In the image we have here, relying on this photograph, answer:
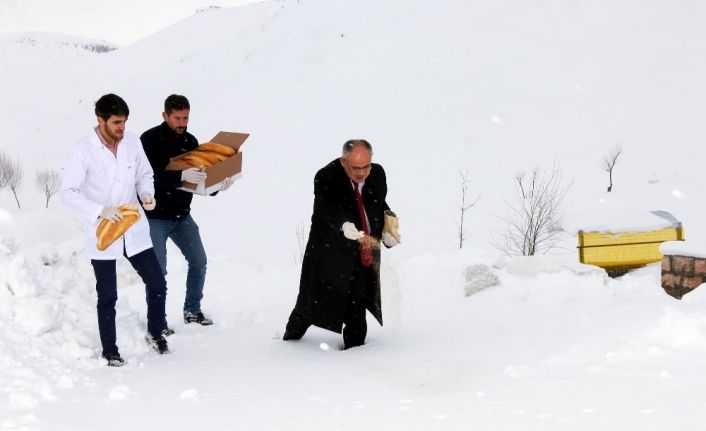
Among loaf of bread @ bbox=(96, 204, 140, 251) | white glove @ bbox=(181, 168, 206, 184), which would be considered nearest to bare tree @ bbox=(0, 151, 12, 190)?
white glove @ bbox=(181, 168, 206, 184)

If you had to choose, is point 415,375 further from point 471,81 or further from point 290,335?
point 471,81

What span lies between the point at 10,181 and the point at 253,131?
10745mm

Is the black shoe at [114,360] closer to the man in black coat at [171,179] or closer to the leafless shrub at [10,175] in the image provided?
the man in black coat at [171,179]

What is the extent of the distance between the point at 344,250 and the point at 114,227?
60.2 inches

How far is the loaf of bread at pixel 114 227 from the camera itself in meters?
4.07

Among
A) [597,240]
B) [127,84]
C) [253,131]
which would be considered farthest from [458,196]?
[127,84]

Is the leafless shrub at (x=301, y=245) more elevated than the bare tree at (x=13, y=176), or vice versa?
the bare tree at (x=13, y=176)

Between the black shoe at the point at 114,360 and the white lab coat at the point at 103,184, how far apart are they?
0.60m

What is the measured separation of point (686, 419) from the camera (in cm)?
293

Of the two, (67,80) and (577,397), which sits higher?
(67,80)

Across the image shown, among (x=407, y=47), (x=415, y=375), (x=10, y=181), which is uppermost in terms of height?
(x=407, y=47)

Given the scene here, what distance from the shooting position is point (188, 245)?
18.2 ft

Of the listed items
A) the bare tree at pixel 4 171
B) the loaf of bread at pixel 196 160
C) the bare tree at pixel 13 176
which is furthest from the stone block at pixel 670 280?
the bare tree at pixel 4 171

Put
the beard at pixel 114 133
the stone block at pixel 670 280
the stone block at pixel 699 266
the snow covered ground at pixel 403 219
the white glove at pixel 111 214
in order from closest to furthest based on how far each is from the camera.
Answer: the snow covered ground at pixel 403 219 → the white glove at pixel 111 214 → the beard at pixel 114 133 → the stone block at pixel 699 266 → the stone block at pixel 670 280
